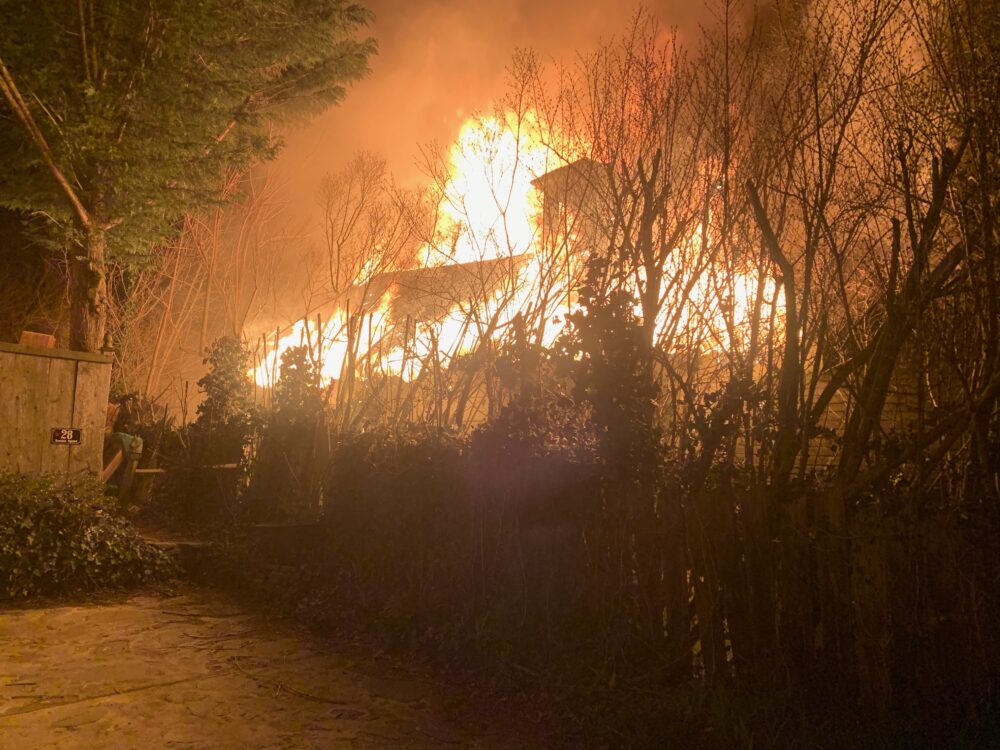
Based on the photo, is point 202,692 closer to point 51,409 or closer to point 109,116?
point 51,409

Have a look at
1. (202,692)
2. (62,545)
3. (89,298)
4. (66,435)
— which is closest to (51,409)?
(66,435)

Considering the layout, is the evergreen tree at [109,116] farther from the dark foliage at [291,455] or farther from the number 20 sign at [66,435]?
the dark foliage at [291,455]

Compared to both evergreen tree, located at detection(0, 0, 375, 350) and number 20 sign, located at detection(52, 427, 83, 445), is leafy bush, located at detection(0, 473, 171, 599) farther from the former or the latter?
evergreen tree, located at detection(0, 0, 375, 350)

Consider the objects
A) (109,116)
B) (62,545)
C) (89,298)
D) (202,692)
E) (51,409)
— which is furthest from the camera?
(89,298)

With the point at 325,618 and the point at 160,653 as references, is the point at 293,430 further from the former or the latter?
the point at 160,653

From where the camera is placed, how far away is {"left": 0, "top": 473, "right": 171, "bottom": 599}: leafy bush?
7.73 meters

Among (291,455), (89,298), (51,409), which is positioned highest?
(89,298)

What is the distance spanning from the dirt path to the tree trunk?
6.06m

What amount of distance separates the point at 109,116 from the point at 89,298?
9.54 ft

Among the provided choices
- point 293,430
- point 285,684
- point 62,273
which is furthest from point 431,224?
point 285,684

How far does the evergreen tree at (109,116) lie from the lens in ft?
37.9

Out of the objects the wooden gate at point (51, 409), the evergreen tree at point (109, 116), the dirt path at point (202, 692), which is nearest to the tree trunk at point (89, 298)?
the evergreen tree at point (109, 116)

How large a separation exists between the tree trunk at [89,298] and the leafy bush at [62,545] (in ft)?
13.1

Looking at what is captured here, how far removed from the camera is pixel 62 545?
809 cm
